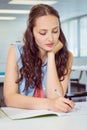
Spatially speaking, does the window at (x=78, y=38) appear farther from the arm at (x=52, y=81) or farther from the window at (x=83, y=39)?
the arm at (x=52, y=81)

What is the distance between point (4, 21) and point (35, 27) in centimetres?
602

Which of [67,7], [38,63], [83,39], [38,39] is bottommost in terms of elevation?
[83,39]

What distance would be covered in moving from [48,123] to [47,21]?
642mm

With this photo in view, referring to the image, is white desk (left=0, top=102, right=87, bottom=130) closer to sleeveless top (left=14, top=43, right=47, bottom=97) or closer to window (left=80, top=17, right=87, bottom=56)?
sleeveless top (left=14, top=43, right=47, bottom=97)

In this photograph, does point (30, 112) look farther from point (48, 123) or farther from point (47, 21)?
point (47, 21)

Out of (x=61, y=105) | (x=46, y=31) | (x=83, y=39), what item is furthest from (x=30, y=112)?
(x=83, y=39)

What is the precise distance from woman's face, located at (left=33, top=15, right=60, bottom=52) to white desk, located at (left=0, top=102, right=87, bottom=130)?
0.46 meters

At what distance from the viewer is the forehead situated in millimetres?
1459

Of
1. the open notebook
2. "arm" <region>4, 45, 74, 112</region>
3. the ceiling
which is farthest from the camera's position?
the ceiling

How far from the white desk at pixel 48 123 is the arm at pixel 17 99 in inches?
4.1

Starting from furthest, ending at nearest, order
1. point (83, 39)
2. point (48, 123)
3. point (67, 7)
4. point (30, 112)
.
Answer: point (83, 39), point (67, 7), point (30, 112), point (48, 123)

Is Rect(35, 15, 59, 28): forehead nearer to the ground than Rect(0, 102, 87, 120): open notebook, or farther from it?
farther from it

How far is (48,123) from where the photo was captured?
102 cm

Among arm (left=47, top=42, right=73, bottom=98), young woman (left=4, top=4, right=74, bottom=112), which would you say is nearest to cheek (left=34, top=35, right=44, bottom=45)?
young woman (left=4, top=4, right=74, bottom=112)
